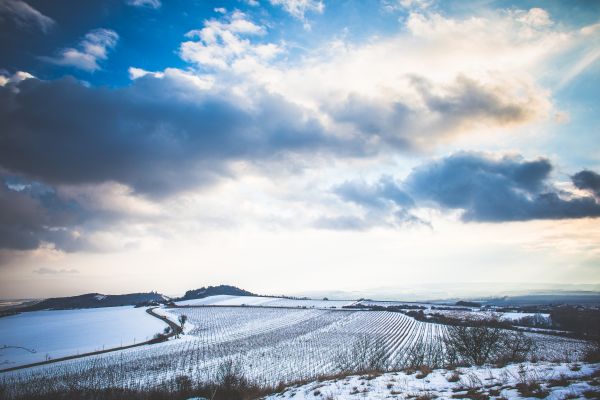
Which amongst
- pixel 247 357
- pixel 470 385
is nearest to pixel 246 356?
pixel 247 357

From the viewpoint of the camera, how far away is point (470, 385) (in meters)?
12.2

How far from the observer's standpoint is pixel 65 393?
75.3ft

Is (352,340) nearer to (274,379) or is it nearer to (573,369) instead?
(274,379)

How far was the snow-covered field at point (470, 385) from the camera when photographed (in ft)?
32.9

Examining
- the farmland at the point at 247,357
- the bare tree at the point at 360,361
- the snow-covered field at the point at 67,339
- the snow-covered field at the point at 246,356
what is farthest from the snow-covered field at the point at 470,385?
the snow-covered field at the point at 67,339

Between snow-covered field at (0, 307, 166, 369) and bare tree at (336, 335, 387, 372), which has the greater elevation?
bare tree at (336, 335, 387, 372)

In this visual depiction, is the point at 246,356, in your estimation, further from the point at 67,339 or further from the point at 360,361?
the point at 67,339

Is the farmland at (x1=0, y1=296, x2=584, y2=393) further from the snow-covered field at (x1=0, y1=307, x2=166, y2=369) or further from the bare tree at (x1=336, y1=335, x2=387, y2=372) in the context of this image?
the snow-covered field at (x1=0, y1=307, x2=166, y2=369)

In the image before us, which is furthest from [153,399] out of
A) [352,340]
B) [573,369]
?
[352,340]

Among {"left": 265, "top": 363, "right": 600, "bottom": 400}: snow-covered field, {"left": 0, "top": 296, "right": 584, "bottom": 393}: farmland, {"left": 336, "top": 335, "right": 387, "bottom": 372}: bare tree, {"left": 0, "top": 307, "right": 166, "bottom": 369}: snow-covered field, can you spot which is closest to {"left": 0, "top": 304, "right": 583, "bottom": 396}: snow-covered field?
{"left": 0, "top": 296, "right": 584, "bottom": 393}: farmland

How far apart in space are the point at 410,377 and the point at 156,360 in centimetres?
4663

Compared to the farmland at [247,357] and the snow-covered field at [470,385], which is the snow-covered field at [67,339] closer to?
the farmland at [247,357]

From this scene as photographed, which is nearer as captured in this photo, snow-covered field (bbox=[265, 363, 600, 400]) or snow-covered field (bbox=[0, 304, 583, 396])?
snow-covered field (bbox=[265, 363, 600, 400])

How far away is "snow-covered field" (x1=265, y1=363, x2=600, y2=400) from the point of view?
394 inches
